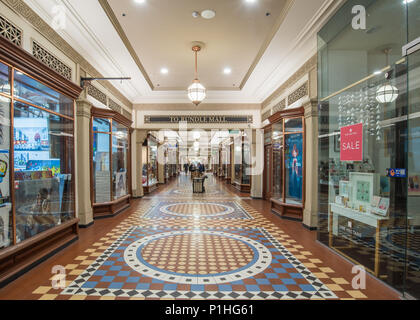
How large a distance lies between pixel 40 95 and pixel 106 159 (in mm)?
2958

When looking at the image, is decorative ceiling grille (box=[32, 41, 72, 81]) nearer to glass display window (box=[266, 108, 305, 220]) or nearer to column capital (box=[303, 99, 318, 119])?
glass display window (box=[266, 108, 305, 220])

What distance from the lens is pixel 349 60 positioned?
4258 mm

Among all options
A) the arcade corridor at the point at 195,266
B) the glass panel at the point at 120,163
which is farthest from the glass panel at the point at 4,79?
the glass panel at the point at 120,163

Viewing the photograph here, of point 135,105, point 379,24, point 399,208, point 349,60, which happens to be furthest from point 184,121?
point 399,208

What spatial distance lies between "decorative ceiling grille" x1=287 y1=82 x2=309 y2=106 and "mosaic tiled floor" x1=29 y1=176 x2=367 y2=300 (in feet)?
10.7

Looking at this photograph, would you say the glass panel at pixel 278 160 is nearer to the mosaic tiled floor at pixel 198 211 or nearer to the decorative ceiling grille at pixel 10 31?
the mosaic tiled floor at pixel 198 211

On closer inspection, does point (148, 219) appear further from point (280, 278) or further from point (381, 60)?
point (381, 60)

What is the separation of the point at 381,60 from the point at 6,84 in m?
5.27

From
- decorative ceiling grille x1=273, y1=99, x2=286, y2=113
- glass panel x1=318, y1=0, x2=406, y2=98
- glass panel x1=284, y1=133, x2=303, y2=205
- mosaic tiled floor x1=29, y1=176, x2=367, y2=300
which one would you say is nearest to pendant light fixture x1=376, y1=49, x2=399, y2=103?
glass panel x1=318, y1=0, x2=406, y2=98

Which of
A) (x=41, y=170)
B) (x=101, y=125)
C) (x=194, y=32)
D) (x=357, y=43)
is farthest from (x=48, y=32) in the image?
(x=357, y=43)

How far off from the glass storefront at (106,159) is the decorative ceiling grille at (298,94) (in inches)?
198

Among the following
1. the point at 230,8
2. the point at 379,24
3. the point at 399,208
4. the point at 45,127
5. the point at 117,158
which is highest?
the point at 230,8

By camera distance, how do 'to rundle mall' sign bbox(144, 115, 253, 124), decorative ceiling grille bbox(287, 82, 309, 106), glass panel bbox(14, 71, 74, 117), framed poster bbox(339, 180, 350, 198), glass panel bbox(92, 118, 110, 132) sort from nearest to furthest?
glass panel bbox(14, 71, 74, 117)
framed poster bbox(339, 180, 350, 198)
decorative ceiling grille bbox(287, 82, 309, 106)
glass panel bbox(92, 118, 110, 132)
'to rundle mall' sign bbox(144, 115, 253, 124)

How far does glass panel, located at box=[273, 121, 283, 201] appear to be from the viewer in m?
6.67
